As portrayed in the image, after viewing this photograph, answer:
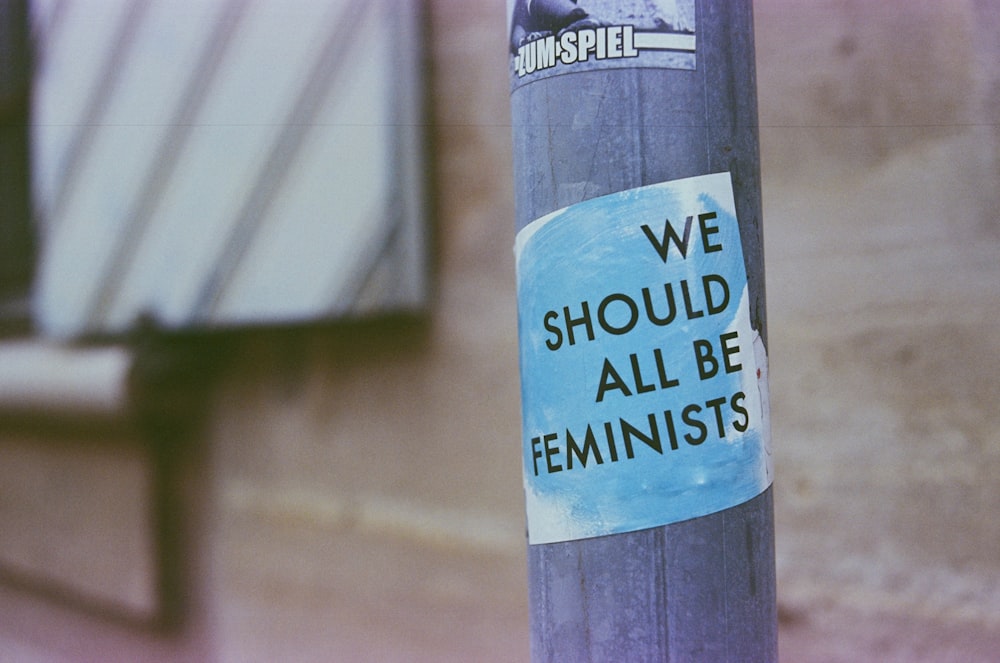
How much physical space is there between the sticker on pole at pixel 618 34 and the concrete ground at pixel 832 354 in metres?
1.67

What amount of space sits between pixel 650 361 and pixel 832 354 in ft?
5.71

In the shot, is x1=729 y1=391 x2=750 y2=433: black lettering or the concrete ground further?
the concrete ground

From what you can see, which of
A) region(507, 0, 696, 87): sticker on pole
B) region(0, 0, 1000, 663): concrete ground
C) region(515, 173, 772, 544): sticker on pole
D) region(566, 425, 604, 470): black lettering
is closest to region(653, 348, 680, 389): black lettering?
region(515, 173, 772, 544): sticker on pole

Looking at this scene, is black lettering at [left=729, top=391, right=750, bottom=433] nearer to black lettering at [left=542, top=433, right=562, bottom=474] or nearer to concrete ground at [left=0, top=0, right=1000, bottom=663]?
black lettering at [left=542, top=433, right=562, bottom=474]

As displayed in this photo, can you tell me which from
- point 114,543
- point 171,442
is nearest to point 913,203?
point 171,442

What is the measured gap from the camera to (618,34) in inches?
41.8

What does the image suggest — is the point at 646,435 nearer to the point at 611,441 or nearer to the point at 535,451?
the point at 611,441

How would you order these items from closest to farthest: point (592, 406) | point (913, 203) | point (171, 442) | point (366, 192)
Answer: point (592, 406) → point (913, 203) → point (366, 192) → point (171, 442)

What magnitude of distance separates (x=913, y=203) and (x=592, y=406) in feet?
5.91

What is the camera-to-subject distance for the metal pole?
1057 millimetres

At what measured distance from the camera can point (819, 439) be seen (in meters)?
2.61

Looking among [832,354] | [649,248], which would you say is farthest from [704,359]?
[832,354]

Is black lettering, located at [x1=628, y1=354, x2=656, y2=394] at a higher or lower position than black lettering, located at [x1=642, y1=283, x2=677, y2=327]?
lower

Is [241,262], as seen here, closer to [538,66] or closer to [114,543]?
[114,543]
